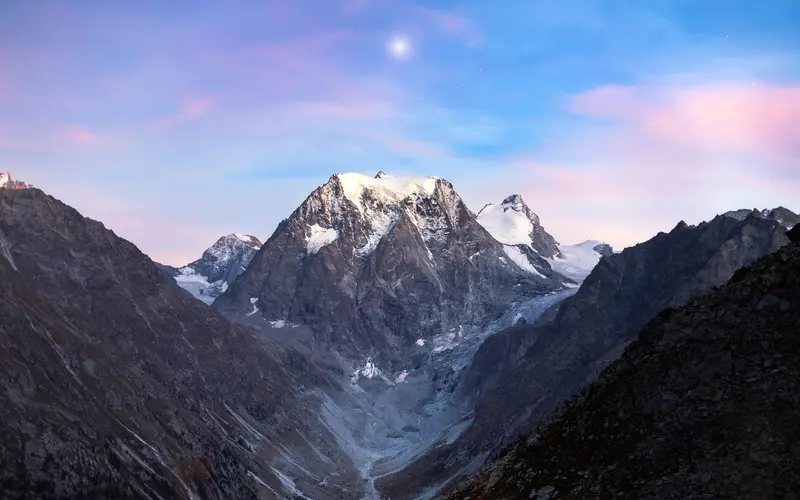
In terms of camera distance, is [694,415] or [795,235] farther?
[795,235]

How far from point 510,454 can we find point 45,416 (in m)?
148

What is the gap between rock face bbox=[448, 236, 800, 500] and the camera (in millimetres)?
44562

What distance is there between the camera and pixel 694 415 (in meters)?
48.6

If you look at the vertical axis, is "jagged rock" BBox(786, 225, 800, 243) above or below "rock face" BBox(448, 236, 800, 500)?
above

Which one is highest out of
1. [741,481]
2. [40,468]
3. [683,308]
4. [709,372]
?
[683,308]

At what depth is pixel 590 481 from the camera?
49281mm

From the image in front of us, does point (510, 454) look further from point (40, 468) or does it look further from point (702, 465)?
point (40, 468)

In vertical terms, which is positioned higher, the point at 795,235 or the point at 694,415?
the point at 795,235

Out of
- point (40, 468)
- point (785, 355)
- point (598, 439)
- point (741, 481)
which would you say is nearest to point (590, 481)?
point (598, 439)

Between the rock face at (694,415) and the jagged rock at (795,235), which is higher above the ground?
the jagged rock at (795,235)

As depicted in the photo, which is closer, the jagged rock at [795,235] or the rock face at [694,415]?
the rock face at [694,415]

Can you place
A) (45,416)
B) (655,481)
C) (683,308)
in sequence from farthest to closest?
(45,416)
(683,308)
(655,481)

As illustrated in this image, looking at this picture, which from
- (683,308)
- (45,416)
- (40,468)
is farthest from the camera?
(45,416)

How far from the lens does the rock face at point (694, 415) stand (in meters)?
44.6
